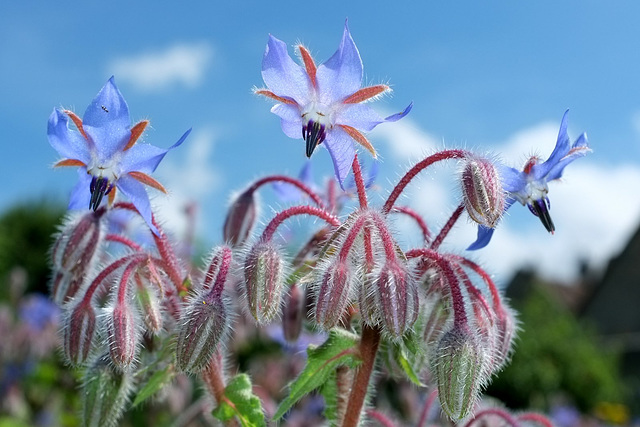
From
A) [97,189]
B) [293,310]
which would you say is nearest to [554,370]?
[293,310]

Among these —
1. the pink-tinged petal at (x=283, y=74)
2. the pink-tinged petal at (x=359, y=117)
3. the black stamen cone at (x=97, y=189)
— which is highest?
the pink-tinged petal at (x=283, y=74)

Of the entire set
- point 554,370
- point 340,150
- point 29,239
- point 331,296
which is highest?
point 340,150

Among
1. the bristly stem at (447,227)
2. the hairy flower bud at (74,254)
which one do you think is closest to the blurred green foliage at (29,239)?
the hairy flower bud at (74,254)

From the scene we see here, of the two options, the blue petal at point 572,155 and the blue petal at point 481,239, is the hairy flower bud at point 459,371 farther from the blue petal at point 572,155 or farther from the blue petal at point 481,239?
the blue petal at point 572,155

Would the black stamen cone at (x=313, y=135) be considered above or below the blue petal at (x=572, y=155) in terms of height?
below

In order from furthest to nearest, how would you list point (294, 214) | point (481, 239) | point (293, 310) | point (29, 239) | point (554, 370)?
point (29, 239), point (554, 370), point (293, 310), point (481, 239), point (294, 214)

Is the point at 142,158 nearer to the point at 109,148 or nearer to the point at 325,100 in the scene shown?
the point at 109,148

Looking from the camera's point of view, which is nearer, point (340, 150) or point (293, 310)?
point (340, 150)
